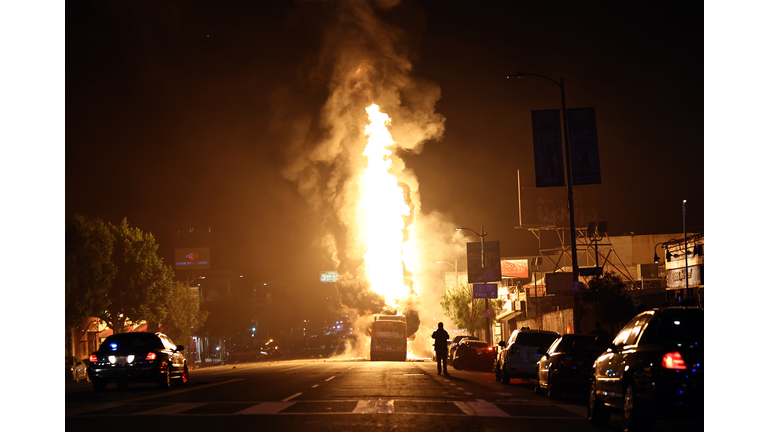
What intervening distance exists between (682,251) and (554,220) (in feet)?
86.4

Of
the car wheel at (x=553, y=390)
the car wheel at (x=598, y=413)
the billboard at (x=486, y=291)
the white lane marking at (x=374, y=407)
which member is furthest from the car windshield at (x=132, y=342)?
the billboard at (x=486, y=291)

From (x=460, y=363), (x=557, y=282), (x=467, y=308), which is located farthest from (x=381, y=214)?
(x=460, y=363)

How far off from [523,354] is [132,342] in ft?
36.9

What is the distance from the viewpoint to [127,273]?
5003cm

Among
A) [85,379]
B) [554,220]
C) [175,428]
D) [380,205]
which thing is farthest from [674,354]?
[554,220]

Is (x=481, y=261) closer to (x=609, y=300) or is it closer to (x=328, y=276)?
(x=609, y=300)

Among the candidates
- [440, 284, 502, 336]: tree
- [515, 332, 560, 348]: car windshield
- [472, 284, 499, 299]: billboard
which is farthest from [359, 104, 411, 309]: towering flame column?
[515, 332, 560, 348]: car windshield

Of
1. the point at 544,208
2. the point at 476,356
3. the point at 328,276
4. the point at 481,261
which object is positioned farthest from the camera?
the point at 328,276

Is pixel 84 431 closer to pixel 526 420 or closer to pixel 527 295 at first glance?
pixel 526 420

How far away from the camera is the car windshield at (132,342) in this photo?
20.1 metres

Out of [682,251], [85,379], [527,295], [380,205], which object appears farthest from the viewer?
[380,205]

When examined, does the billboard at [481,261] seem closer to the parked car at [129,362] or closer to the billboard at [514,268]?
the parked car at [129,362]

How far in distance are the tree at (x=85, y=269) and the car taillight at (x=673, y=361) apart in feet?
117

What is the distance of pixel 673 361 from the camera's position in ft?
29.8
